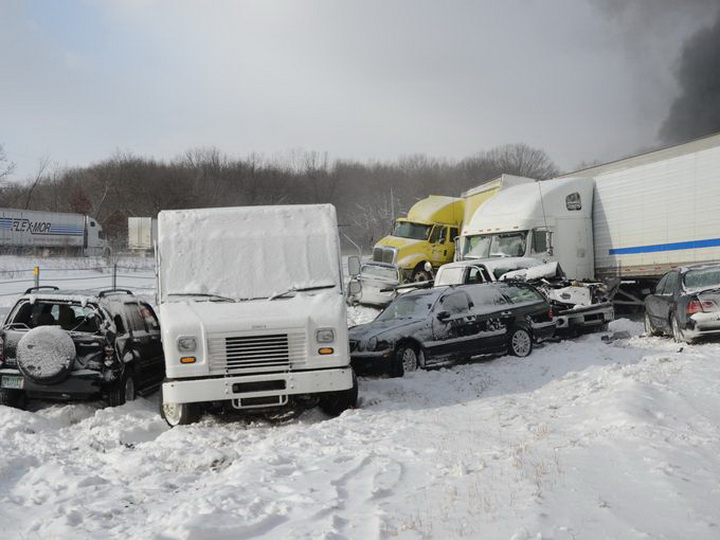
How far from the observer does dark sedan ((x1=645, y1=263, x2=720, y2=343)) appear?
11258 millimetres

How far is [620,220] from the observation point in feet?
64.0

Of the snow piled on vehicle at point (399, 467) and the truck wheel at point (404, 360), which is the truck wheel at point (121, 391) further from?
the truck wheel at point (404, 360)

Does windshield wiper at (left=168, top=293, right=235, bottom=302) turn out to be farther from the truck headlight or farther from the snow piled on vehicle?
the snow piled on vehicle

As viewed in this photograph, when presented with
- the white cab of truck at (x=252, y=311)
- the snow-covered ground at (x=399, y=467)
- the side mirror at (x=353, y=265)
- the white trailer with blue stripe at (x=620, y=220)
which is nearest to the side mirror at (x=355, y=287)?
the side mirror at (x=353, y=265)

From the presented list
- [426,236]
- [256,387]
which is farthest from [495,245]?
[256,387]

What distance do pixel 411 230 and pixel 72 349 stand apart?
20.0 metres

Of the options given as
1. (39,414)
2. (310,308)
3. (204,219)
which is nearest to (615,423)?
(310,308)

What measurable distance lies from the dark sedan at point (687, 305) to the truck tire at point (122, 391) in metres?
8.87

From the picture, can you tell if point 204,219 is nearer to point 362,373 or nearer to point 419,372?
point 362,373

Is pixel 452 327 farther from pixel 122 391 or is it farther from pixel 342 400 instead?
pixel 122 391

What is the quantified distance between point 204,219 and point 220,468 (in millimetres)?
3836

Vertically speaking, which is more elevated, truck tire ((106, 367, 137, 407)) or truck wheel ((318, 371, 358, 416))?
truck tire ((106, 367, 137, 407))

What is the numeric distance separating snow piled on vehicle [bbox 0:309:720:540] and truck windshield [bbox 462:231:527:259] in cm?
1062

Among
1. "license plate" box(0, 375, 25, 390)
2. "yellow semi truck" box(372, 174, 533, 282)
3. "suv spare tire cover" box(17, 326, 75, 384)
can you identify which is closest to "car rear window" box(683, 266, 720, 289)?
"suv spare tire cover" box(17, 326, 75, 384)
